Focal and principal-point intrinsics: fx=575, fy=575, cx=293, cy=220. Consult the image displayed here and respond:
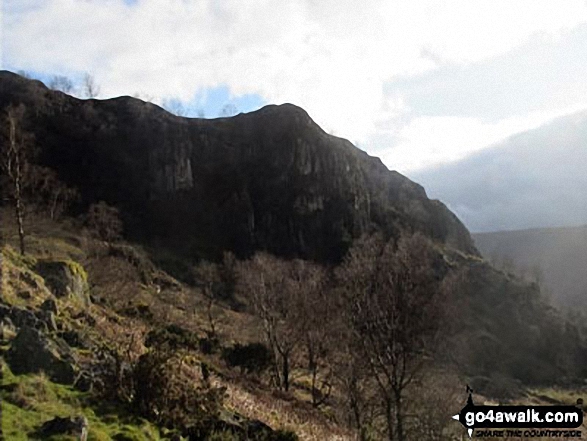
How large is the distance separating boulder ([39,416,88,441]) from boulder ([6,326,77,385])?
8.28ft

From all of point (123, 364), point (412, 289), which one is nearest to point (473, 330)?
point (412, 289)

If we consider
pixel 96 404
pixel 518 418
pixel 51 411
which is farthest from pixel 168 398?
pixel 518 418

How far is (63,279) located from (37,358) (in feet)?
35.5

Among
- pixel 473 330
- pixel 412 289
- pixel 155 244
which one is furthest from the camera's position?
pixel 155 244

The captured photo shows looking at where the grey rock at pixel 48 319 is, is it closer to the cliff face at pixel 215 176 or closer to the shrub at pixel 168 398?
the shrub at pixel 168 398

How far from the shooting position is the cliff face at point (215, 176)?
141625 millimetres

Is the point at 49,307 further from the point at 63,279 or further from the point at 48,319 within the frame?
the point at 63,279

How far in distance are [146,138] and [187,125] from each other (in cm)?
1311

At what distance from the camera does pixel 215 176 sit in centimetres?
15512

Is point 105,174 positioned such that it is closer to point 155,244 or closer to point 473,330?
point 155,244

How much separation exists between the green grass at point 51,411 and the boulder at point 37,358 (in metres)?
0.30

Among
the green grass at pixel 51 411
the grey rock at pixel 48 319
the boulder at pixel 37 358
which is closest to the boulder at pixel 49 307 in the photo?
the grey rock at pixel 48 319

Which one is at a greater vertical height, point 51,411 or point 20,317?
point 20,317

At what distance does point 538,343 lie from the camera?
361 ft
